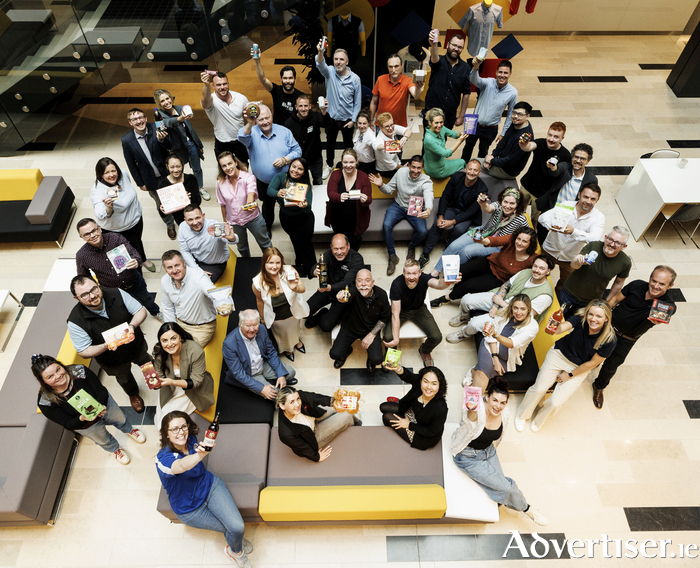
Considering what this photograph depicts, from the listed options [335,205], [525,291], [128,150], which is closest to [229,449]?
[335,205]

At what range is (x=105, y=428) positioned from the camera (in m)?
4.23

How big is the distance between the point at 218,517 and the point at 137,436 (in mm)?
1325

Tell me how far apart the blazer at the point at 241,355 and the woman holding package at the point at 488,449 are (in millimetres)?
1823

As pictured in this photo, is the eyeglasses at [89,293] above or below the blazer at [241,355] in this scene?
above

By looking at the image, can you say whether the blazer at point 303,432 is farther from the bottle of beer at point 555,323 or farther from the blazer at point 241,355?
the bottle of beer at point 555,323

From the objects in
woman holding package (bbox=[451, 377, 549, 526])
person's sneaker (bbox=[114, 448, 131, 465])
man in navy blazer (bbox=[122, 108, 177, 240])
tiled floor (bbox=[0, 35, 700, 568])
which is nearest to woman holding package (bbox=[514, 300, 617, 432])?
tiled floor (bbox=[0, 35, 700, 568])

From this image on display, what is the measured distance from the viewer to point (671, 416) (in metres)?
4.88

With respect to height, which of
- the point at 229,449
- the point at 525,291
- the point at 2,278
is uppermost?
the point at 525,291

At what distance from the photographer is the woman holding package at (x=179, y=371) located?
399cm

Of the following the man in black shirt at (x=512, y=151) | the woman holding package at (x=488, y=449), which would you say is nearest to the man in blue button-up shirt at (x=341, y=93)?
the man in black shirt at (x=512, y=151)

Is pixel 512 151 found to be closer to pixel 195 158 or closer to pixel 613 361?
pixel 613 361

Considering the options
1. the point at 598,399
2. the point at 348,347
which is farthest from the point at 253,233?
the point at 598,399

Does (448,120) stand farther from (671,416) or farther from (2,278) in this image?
(2,278)

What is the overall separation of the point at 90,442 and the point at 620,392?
5.25 meters
